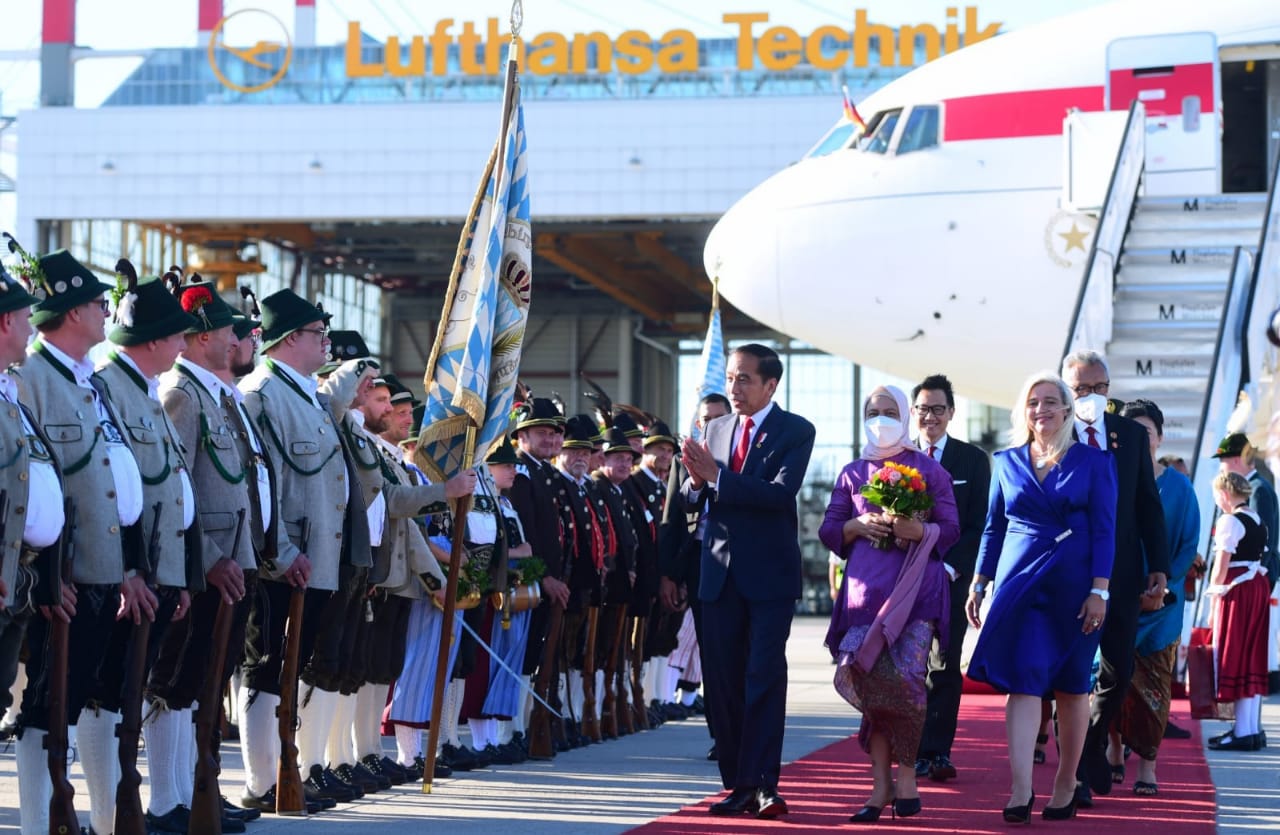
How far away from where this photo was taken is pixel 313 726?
6.77 m

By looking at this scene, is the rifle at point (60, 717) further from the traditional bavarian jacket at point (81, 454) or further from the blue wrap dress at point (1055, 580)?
the blue wrap dress at point (1055, 580)

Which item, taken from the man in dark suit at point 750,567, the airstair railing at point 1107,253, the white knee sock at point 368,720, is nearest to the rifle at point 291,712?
the white knee sock at point 368,720

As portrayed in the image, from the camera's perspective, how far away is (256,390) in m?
6.24

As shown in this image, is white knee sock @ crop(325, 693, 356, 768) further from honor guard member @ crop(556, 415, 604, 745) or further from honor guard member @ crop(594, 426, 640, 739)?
honor guard member @ crop(594, 426, 640, 739)

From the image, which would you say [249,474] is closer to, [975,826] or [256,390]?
[256,390]

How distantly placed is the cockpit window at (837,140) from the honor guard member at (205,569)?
32.9 ft

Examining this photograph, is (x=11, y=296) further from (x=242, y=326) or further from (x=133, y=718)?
(x=242, y=326)

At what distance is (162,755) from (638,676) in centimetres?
506

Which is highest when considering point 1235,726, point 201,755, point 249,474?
point 249,474

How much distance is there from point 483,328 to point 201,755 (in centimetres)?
207

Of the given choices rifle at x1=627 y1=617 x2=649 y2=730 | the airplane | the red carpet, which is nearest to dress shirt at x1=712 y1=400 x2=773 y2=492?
the red carpet

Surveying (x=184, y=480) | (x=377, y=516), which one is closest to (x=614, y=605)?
(x=377, y=516)

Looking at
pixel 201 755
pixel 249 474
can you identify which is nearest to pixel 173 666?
pixel 201 755

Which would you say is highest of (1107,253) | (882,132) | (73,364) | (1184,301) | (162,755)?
(882,132)
